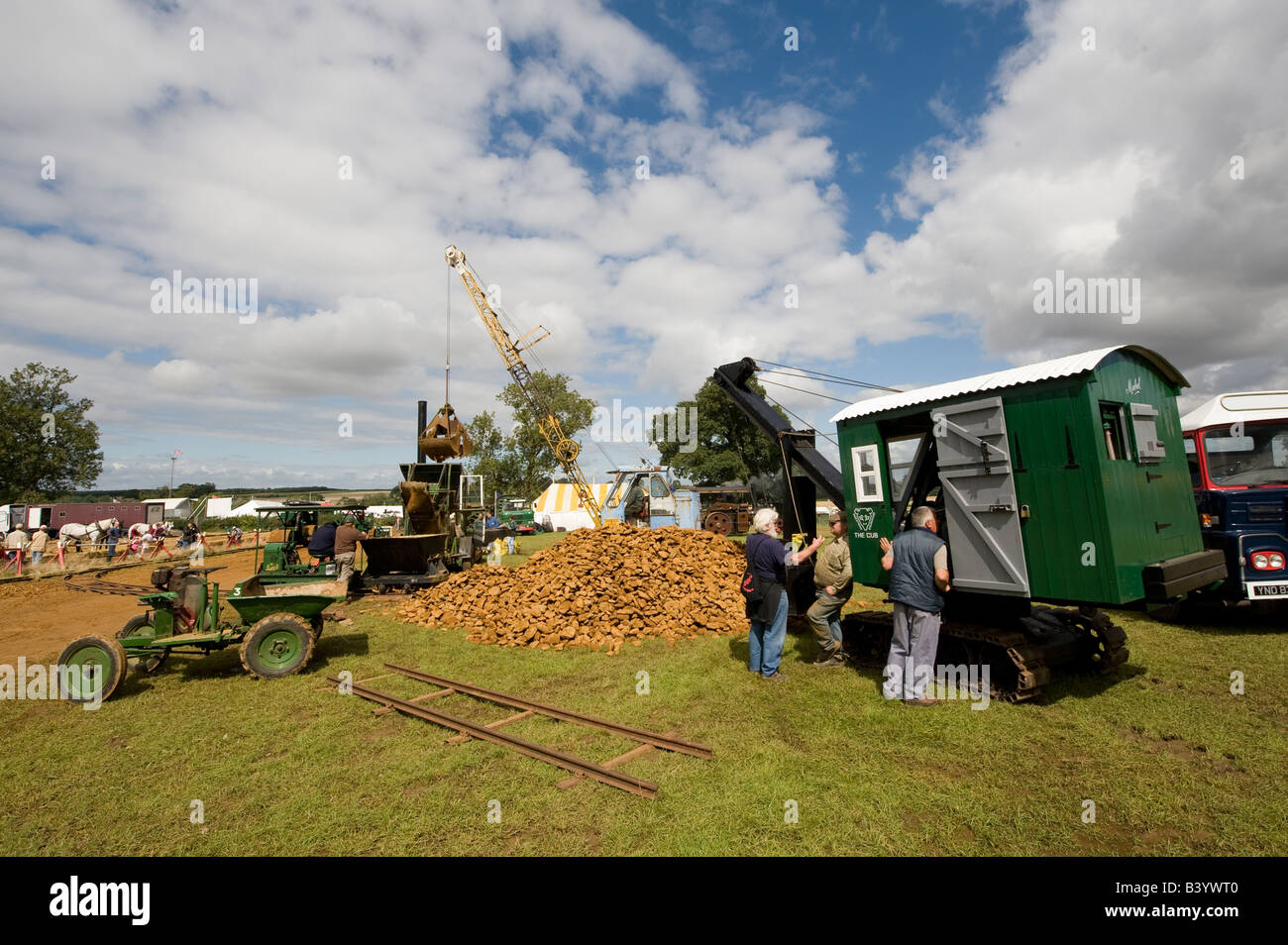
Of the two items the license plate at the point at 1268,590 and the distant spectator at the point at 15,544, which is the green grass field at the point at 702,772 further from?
the distant spectator at the point at 15,544

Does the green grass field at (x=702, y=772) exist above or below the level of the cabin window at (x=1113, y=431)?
below

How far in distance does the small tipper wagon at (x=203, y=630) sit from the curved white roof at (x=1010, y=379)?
738 centimetres

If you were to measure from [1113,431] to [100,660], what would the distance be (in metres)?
11.0

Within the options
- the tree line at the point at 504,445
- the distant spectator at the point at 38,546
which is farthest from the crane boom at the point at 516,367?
the distant spectator at the point at 38,546

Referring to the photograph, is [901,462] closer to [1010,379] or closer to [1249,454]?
[1010,379]

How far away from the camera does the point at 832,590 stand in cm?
700

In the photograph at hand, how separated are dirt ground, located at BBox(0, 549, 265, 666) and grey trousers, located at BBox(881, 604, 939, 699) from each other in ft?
30.5

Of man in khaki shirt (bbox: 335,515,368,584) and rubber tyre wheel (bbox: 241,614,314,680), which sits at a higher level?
man in khaki shirt (bbox: 335,515,368,584)

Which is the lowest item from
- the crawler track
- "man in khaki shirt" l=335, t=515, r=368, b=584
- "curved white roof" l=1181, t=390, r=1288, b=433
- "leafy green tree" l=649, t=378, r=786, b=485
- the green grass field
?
the green grass field

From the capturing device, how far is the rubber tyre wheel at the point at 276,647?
7395mm

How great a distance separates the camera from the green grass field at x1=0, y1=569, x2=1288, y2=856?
12.0ft

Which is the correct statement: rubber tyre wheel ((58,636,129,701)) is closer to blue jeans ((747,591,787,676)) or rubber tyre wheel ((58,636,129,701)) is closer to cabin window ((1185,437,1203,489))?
blue jeans ((747,591,787,676))

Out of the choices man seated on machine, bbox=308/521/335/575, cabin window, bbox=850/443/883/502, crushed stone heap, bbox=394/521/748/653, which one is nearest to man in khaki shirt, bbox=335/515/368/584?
man seated on machine, bbox=308/521/335/575
